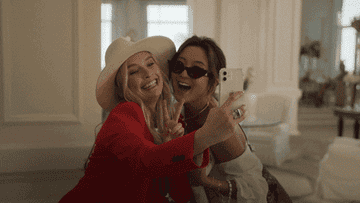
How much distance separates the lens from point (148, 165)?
736mm

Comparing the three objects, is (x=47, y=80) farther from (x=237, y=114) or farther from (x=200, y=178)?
(x=237, y=114)

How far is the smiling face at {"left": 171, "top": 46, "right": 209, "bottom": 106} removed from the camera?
38.8 inches

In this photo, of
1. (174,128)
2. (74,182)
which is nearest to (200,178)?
(174,128)

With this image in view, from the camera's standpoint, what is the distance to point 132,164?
77 centimetres

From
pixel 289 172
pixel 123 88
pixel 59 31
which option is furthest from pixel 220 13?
pixel 123 88

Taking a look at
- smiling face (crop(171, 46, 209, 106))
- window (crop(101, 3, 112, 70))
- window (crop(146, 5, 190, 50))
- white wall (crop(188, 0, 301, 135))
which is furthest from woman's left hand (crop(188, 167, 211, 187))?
window (crop(146, 5, 190, 50))

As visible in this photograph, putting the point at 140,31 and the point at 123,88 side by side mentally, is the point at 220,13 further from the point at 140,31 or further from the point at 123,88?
the point at 123,88

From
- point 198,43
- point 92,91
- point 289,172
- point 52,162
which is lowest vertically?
point 289,172

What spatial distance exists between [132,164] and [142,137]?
0.29ft

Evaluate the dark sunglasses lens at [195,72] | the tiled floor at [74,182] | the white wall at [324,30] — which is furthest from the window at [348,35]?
the dark sunglasses lens at [195,72]

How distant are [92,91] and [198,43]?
64cm

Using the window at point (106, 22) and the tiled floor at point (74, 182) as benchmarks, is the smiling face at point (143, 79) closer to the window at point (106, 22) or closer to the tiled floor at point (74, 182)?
the tiled floor at point (74, 182)

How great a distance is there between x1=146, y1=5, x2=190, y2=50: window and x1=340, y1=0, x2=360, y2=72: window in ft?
14.2

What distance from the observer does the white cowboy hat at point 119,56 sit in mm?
984
